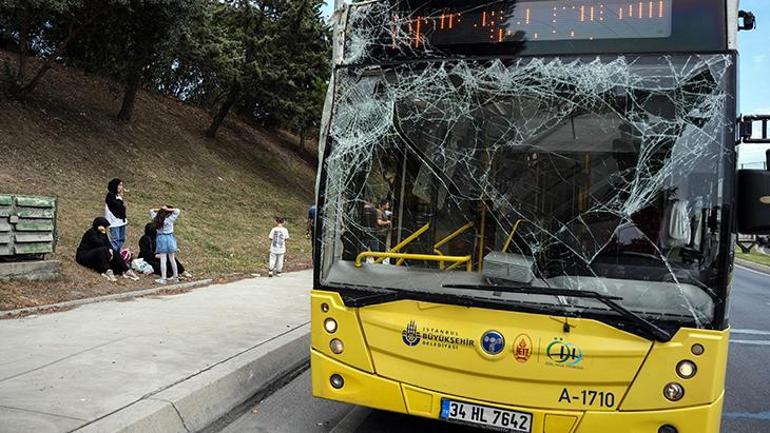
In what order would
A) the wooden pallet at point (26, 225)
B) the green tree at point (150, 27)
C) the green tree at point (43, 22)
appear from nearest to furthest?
the wooden pallet at point (26, 225), the green tree at point (43, 22), the green tree at point (150, 27)

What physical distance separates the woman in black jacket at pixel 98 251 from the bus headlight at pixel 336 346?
6.55 meters

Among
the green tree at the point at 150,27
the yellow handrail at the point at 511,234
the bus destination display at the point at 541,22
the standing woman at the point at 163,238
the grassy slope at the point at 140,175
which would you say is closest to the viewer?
the bus destination display at the point at 541,22

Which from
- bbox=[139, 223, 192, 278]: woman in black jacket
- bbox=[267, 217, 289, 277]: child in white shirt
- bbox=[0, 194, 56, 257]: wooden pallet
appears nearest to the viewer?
bbox=[0, 194, 56, 257]: wooden pallet

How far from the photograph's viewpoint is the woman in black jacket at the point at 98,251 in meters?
9.43

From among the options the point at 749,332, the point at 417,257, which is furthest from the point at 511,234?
the point at 749,332

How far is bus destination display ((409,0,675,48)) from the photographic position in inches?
145

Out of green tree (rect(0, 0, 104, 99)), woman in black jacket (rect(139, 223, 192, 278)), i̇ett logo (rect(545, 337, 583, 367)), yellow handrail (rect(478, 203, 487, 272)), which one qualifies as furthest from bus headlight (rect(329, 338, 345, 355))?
green tree (rect(0, 0, 104, 99))

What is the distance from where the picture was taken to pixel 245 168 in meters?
25.5

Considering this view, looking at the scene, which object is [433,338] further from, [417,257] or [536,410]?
[536,410]

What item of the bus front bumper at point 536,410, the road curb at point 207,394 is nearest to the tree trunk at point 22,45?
the road curb at point 207,394

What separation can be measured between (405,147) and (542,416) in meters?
1.99

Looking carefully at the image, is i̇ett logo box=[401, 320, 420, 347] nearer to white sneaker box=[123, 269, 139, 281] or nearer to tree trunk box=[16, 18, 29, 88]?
white sneaker box=[123, 269, 139, 281]

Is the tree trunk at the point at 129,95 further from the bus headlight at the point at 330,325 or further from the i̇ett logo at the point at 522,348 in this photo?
the i̇ett logo at the point at 522,348

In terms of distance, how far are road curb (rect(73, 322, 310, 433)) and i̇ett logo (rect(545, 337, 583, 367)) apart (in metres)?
2.58
